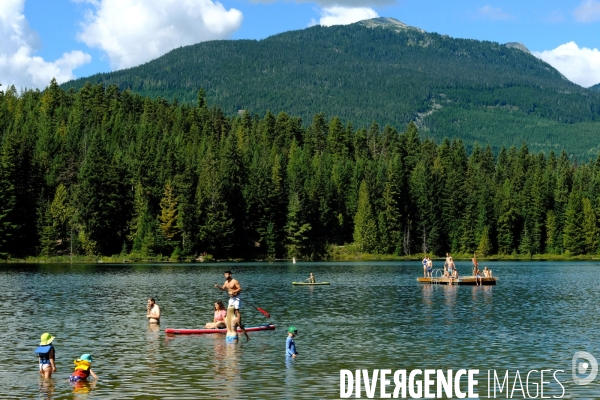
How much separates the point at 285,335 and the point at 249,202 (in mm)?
114859

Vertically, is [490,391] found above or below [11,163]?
below

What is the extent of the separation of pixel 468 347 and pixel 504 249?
138876 millimetres

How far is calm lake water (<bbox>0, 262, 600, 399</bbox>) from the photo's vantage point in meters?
30.5

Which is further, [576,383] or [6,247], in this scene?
[6,247]

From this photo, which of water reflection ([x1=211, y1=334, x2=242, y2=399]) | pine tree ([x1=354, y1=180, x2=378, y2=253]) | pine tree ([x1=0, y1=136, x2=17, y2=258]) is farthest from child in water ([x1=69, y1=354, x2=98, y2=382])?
pine tree ([x1=354, y1=180, x2=378, y2=253])

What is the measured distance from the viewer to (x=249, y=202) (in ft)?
518

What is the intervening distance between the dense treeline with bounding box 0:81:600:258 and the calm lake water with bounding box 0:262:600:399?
64164 mm

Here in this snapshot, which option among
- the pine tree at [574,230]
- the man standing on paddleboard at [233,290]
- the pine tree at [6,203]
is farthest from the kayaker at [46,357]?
the pine tree at [574,230]

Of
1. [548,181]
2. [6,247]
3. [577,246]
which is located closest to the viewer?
[6,247]

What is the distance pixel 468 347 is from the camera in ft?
128

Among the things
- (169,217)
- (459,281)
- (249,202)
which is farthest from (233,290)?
(249,202)

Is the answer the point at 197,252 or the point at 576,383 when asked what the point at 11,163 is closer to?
the point at 197,252

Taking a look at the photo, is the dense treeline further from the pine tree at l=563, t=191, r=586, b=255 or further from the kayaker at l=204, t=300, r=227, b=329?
the kayaker at l=204, t=300, r=227, b=329

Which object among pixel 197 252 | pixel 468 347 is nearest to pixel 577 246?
pixel 197 252
